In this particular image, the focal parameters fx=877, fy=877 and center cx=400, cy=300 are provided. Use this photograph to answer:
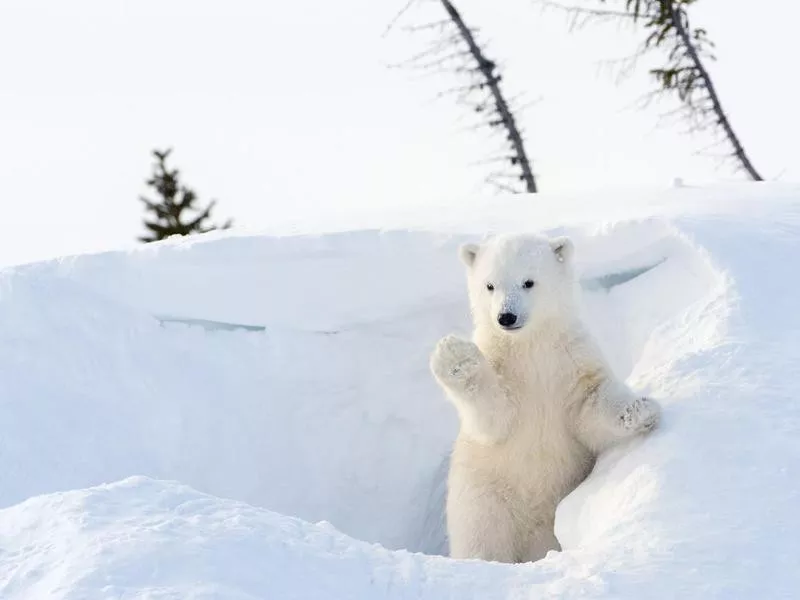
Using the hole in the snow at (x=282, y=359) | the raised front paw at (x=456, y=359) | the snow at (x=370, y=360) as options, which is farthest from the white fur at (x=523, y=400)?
the hole in the snow at (x=282, y=359)

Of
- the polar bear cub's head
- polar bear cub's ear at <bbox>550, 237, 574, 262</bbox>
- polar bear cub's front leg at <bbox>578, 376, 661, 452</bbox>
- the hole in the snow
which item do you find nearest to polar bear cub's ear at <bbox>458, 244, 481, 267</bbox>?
the polar bear cub's head

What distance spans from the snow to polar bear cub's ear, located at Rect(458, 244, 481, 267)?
0.98m

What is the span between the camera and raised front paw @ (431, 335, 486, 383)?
360 centimetres

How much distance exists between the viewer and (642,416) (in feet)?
11.4

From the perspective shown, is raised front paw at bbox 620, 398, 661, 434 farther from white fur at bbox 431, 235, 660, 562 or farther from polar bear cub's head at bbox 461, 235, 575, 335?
polar bear cub's head at bbox 461, 235, 575, 335

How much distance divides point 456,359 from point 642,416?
0.77 meters

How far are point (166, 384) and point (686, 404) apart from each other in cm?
293

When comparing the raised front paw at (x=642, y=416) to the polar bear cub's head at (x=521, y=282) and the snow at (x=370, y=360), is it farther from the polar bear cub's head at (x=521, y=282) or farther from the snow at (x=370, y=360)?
the polar bear cub's head at (x=521, y=282)

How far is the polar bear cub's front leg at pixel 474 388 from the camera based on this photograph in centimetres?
361

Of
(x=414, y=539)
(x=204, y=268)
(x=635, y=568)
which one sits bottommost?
(x=414, y=539)

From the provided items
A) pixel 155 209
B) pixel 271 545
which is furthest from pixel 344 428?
pixel 155 209

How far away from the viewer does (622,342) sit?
201 inches

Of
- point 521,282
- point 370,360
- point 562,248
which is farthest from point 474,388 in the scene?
point 370,360

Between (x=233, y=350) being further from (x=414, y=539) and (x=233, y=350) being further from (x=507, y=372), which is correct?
(x=507, y=372)
